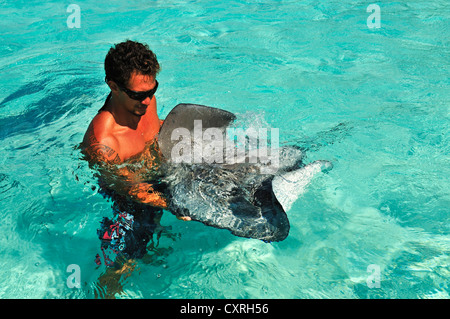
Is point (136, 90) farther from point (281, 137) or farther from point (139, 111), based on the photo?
point (281, 137)

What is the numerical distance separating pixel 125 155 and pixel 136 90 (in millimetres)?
506

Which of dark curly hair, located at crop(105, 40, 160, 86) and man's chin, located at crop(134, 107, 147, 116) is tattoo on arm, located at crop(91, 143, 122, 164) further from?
dark curly hair, located at crop(105, 40, 160, 86)

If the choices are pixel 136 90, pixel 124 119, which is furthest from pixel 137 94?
pixel 124 119

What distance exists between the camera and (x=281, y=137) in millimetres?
4281

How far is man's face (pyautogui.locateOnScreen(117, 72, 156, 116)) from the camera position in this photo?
2.69 metres

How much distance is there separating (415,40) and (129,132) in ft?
17.8

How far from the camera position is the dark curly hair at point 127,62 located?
2.63m

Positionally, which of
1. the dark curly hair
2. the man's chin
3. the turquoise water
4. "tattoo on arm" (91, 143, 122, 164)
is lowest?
the turquoise water

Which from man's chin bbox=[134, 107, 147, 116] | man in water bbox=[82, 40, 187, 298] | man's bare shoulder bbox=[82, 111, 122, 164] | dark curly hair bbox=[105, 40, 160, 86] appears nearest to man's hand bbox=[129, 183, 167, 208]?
man in water bbox=[82, 40, 187, 298]

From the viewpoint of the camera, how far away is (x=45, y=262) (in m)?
3.03

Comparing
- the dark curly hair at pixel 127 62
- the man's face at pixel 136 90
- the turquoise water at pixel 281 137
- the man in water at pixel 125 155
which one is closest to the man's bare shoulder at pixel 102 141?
the man in water at pixel 125 155

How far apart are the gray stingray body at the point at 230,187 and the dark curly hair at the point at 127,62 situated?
0.73 metres
